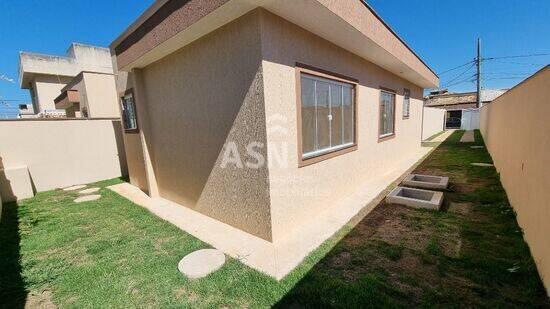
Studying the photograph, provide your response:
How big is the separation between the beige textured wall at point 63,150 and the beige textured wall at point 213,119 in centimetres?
471

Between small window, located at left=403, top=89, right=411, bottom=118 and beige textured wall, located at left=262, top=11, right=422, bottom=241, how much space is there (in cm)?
294

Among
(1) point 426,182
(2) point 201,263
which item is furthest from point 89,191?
(1) point 426,182

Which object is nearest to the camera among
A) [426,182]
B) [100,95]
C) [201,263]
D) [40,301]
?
[40,301]

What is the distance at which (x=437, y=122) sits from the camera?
2334cm

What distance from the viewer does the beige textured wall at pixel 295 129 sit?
3348 mm

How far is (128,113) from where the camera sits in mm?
6844

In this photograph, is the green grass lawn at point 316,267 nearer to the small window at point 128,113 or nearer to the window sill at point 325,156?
the window sill at point 325,156

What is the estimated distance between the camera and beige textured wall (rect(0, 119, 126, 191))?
730cm

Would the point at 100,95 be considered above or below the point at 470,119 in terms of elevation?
above

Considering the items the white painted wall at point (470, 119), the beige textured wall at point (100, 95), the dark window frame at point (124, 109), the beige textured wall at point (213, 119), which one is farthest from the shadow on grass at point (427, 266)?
the white painted wall at point (470, 119)

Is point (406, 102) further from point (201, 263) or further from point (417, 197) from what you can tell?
point (201, 263)

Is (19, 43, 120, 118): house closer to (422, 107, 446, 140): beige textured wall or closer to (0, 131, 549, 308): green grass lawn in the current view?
(0, 131, 549, 308): green grass lawn

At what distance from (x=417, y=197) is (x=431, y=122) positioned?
19.3m

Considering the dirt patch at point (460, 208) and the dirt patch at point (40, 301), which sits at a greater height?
the dirt patch at point (460, 208)
